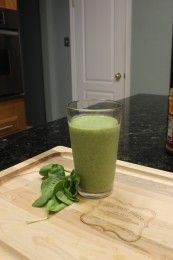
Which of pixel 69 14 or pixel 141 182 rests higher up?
pixel 69 14

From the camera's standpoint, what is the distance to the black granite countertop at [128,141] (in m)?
0.76

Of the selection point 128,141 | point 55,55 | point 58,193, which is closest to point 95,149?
point 58,193

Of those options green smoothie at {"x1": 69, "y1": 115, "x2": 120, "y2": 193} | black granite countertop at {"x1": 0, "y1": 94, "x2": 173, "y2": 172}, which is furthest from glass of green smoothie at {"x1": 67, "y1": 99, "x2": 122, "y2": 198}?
black granite countertop at {"x1": 0, "y1": 94, "x2": 173, "y2": 172}

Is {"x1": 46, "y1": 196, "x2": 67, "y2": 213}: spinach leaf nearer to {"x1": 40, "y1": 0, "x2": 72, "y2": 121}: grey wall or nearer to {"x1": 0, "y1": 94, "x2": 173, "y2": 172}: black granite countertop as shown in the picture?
{"x1": 0, "y1": 94, "x2": 173, "y2": 172}: black granite countertop

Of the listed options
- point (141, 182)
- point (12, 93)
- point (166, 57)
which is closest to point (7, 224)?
point (141, 182)

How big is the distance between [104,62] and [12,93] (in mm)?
1118

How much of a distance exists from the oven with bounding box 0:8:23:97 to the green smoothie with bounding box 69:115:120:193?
1.80 meters

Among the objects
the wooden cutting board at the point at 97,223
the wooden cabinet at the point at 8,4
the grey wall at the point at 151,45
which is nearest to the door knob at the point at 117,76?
the grey wall at the point at 151,45

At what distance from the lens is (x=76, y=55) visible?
318cm

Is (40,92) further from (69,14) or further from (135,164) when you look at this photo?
(135,164)

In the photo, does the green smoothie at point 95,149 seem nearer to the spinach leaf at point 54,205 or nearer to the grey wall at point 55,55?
the spinach leaf at point 54,205

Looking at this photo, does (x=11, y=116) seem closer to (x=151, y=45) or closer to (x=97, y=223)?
(x=151, y=45)

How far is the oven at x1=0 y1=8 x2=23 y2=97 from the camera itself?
2166 millimetres

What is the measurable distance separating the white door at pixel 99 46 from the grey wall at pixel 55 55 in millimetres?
190
